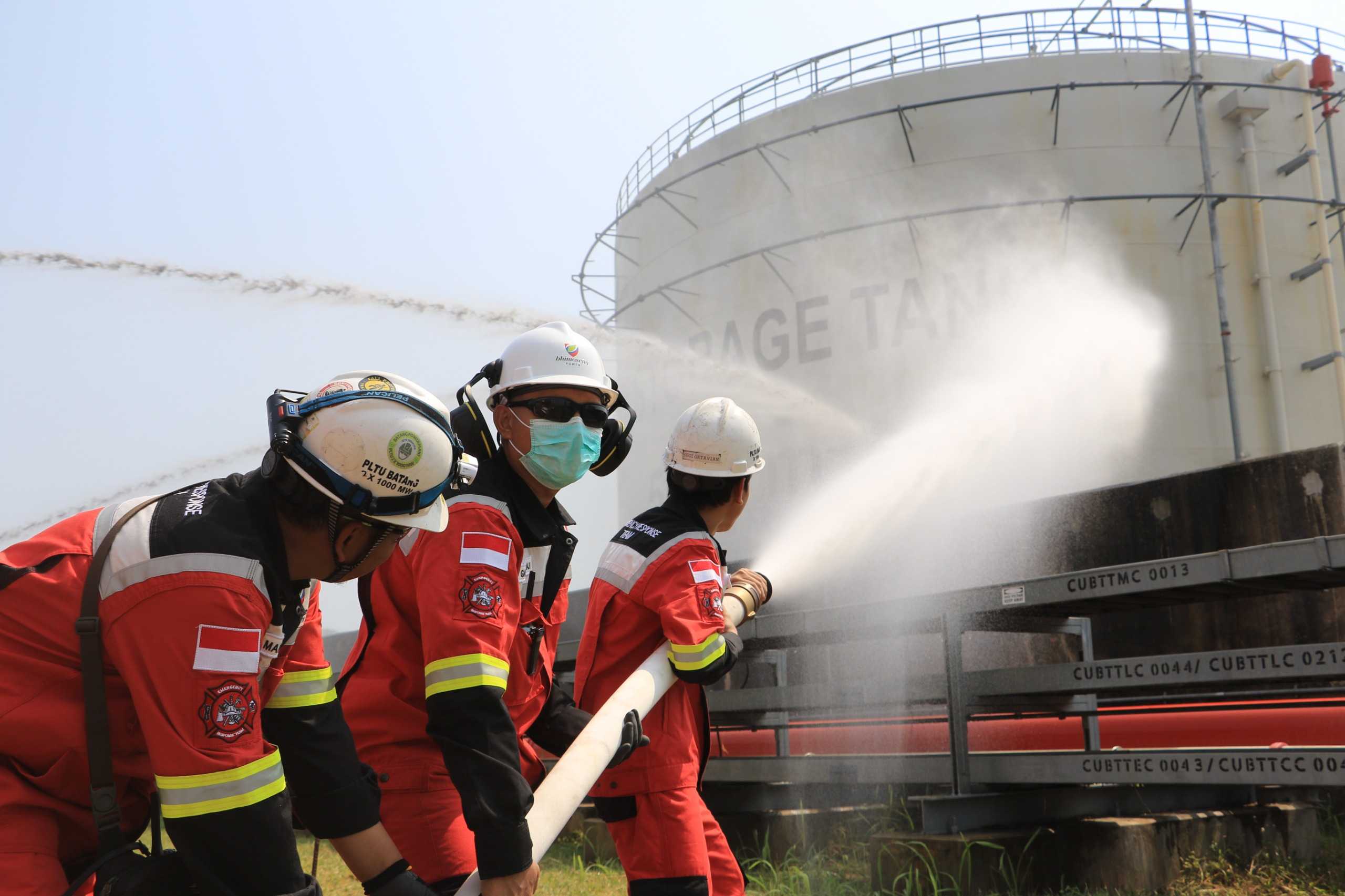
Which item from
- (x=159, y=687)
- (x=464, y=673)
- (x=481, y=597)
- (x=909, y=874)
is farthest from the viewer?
(x=909, y=874)

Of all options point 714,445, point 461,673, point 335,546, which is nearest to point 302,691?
point 461,673

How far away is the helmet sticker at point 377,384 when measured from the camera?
2283 mm

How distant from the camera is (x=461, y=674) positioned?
268 cm

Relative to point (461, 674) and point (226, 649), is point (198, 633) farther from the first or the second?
point (461, 674)

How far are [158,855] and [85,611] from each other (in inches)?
19.5

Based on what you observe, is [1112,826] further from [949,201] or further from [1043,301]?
[949,201]

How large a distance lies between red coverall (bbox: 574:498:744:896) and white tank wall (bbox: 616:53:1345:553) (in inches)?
348

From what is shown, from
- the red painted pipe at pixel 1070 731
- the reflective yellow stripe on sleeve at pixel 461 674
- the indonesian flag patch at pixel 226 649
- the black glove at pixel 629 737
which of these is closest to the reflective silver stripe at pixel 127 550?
the indonesian flag patch at pixel 226 649

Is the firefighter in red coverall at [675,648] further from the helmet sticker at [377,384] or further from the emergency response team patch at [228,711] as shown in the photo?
the emergency response team patch at [228,711]

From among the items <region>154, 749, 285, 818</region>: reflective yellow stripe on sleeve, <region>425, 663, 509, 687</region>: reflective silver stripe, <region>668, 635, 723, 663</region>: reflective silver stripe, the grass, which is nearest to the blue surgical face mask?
<region>668, 635, 723, 663</region>: reflective silver stripe

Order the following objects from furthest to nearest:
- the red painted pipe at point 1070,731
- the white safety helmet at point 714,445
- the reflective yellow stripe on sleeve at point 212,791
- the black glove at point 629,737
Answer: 1. the red painted pipe at point 1070,731
2. the white safety helmet at point 714,445
3. the black glove at point 629,737
4. the reflective yellow stripe on sleeve at point 212,791

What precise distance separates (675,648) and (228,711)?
1.68m

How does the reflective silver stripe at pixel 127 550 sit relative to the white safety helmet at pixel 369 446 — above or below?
below

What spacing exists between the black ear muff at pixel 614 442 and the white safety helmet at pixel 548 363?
0.47 ft
